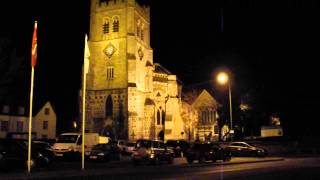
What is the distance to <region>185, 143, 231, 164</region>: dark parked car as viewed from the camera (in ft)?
96.7

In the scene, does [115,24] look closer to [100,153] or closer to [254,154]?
[254,154]

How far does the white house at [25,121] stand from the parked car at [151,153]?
123ft

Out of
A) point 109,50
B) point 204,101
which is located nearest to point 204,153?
point 109,50

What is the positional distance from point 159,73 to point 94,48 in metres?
11.7

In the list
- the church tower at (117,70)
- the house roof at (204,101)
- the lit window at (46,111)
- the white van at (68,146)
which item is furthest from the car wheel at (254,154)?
the lit window at (46,111)

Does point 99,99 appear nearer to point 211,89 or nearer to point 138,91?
point 138,91

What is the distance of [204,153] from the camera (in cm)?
2983

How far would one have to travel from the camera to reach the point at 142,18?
69750 mm

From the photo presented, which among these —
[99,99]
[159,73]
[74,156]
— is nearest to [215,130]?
[159,73]

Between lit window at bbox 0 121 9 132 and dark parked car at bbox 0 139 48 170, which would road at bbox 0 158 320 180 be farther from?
lit window at bbox 0 121 9 132

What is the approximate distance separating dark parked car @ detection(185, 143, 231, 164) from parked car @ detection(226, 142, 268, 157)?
7582 millimetres

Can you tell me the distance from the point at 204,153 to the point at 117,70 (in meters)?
35.9

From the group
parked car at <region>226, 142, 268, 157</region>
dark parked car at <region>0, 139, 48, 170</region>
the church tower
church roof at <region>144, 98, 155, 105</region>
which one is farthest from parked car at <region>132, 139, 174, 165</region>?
church roof at <region>144, 98, 155, 105</region>

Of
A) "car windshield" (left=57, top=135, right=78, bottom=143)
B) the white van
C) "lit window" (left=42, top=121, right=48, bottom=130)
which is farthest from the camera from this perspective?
"lit window" (left=42, top=121, right=48, bottom=130)
